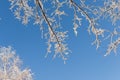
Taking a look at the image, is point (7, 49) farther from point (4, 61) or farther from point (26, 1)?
point (26, 1)

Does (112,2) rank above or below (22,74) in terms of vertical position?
below

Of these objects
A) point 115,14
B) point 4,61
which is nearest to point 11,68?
point 4,61

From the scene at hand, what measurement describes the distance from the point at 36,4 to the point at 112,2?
5.90 feet

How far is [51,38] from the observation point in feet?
16.7

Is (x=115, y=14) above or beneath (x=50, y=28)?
above

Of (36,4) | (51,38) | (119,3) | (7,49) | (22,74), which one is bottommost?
(51,38)

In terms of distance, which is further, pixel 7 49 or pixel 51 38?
pixel 7 49

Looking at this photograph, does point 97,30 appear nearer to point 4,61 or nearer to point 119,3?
point 119,3

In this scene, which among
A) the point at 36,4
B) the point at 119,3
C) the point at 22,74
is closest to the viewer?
the point at 36,4

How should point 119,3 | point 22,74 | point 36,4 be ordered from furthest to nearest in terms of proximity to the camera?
point 22,74 < point 119,3 < point 36,4

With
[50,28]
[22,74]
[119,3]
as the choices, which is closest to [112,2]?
[119,3]

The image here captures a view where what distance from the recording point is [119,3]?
614cm

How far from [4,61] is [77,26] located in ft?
51.8

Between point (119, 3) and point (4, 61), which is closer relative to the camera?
point (119, 3)
